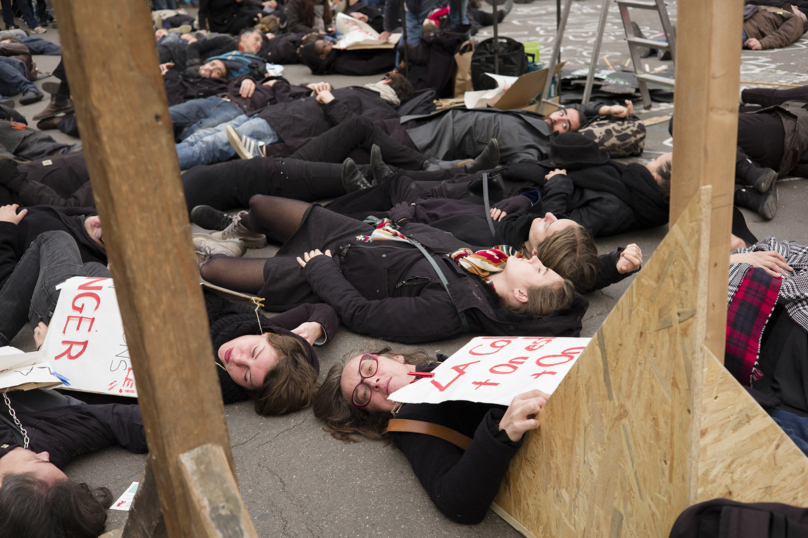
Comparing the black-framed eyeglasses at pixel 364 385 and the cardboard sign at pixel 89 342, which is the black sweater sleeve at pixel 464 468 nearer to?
the black-framed eyeglasses at pixel 364 385

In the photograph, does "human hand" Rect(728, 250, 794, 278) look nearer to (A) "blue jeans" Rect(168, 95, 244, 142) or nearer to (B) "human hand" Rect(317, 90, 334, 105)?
(B) "human hand" Rect(317, 90, 334, 105)

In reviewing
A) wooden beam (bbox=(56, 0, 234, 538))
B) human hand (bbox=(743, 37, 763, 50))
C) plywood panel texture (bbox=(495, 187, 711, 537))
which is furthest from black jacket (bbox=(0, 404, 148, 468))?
human hand (bbox=(743, 37, 763, 50))

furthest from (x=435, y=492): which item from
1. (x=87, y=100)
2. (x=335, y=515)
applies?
(x=87, y=100)

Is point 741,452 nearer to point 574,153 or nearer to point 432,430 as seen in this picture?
point 432,430

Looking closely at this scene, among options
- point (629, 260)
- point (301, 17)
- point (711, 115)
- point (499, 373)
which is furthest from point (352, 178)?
point (301, 17)

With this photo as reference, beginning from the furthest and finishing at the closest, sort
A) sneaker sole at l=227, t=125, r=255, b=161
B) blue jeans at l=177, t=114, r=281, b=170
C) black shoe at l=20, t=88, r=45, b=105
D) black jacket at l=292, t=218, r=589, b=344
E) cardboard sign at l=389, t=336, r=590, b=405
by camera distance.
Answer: black shoe at l=20, t=88, r=45, b=105, blue jeans at l=177, t=114, r=281, b=170, sneaker sole at l=227, t=125, r=255, b=161, black jacket at l=292, t=218, r=589, b=344, cardboard sign at l=389, t=336, r=590, b=405

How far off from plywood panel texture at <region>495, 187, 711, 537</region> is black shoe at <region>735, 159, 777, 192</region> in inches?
115

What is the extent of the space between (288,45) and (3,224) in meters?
6.06

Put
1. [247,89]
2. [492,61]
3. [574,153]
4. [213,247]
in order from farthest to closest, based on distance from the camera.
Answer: [492,61], [247,89], [574,153], [213,247]

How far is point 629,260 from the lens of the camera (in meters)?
3.17

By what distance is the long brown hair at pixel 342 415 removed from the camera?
2480mm

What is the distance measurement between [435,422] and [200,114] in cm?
452

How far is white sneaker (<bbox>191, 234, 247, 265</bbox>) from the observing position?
3748 millimetres

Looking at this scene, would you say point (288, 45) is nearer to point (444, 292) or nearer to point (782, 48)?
point (782, 48)
